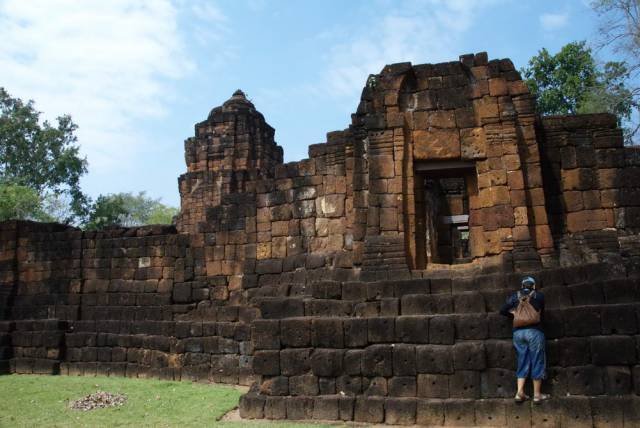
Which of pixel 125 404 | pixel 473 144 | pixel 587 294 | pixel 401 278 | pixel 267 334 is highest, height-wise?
pixel 473 144

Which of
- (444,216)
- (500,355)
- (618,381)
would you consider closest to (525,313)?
(500,355)

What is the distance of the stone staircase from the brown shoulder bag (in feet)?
1.05

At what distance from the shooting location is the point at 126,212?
4072cm

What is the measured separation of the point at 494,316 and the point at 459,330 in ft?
1.61

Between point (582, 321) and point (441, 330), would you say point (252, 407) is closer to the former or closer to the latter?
point (441, 330)

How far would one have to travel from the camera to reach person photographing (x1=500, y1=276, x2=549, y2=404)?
21.8ft

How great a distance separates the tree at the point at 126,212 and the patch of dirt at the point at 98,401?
16991mm

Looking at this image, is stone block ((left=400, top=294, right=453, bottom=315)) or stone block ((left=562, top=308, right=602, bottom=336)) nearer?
stone block ((left=562, top=308, right=602, bottom=336))

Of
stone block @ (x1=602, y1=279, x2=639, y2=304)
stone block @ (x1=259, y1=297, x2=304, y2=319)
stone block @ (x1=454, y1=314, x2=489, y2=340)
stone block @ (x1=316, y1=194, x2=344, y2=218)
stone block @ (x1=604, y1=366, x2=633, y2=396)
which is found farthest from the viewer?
stone block @ (x1=316, y1=194, x2=344, y2=218)

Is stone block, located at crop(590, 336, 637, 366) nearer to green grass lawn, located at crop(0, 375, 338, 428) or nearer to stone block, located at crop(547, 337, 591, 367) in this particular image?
stone block, located at crop(547, 337, 591, 367)

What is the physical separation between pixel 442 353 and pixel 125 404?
5399 millimetres

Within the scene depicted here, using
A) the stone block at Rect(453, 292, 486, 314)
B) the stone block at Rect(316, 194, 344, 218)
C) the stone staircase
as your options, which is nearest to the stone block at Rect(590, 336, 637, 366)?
the stone staircase

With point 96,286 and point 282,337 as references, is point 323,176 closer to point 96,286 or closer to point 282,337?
point 282,337

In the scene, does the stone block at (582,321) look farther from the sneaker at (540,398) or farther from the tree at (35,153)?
the tree at (35,153)
